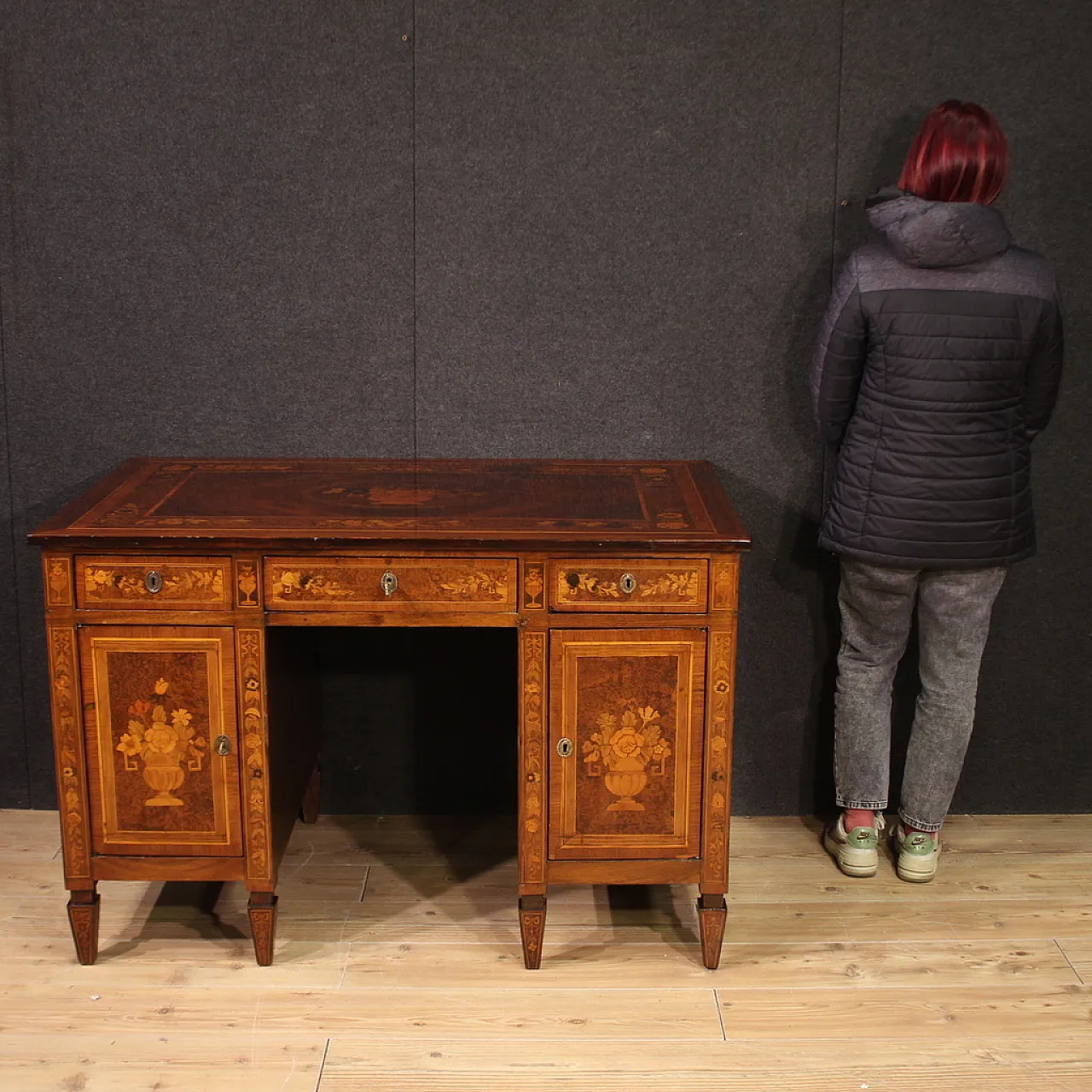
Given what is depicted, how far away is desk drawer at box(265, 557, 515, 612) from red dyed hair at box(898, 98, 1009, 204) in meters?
1.04

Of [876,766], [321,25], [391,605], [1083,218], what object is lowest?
[876,766]

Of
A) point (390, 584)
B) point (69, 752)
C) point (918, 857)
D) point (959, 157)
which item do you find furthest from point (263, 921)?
point (959, 157)

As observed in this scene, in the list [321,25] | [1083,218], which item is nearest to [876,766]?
[1083,218]

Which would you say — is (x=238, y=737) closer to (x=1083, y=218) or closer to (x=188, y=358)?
(x=188, y=358)

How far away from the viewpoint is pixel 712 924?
2.60m

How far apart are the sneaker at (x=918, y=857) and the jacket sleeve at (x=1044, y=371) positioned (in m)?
0.86

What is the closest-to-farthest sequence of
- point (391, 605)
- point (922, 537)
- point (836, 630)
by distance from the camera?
1. point (391, 605)
2. point (922, 537)
3. point (836, 630)

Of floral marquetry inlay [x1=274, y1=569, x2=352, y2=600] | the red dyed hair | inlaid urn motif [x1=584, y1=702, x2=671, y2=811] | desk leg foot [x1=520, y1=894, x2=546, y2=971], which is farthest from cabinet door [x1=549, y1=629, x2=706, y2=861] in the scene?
the red dyed hair

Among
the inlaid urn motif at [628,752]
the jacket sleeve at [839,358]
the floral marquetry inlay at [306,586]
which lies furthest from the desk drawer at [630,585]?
the jacket sleeve at [839,358]

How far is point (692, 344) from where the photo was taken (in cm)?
294

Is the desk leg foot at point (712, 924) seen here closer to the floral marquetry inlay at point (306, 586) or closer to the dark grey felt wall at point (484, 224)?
the dark grey felt wall at point (484, 224)

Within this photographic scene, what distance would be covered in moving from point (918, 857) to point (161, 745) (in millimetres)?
1546

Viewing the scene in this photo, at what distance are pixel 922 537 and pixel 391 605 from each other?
1.01 m

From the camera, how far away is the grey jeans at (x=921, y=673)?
109 inches
